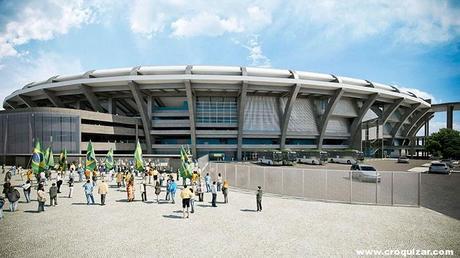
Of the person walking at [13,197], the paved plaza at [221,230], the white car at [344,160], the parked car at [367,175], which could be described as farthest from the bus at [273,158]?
the person walking at [13,197]

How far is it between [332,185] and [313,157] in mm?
28559

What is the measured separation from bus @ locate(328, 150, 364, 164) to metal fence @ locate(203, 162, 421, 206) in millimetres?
29610

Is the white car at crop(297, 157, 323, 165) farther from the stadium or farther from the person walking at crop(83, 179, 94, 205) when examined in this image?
the person walking at crop(83, 179, 94, 205)

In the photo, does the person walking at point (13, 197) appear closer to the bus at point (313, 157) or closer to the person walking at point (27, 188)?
the person walking at point (27, 188)

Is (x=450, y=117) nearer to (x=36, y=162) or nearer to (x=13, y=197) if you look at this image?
(x=36, y=162)

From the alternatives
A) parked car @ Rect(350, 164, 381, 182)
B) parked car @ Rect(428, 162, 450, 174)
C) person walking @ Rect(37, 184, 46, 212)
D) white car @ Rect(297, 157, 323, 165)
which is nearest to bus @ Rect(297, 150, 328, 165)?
white car @ Rect(297, 157, 323, 165)

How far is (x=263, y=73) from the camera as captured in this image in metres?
52.6

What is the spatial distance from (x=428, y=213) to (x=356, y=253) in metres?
7.65

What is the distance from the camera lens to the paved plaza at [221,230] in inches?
321

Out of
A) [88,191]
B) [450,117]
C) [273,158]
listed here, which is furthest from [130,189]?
[450,117]

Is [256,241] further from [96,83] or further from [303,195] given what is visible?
[96,83]

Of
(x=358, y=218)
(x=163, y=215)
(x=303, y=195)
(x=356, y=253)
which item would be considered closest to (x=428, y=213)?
(x=358, y=218)

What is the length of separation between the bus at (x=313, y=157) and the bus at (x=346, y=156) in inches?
159

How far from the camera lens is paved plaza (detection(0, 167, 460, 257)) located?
26.8 ft
